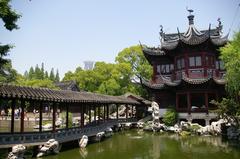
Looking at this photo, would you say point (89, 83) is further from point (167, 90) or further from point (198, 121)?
point (198, 121)

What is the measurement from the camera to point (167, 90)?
3266 cm

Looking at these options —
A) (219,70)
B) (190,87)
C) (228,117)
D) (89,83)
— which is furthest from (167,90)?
(89,83)

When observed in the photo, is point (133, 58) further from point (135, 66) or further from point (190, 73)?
point (190, 73)

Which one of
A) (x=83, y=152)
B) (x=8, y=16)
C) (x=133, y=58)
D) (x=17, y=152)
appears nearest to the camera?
(x=8, y=16)

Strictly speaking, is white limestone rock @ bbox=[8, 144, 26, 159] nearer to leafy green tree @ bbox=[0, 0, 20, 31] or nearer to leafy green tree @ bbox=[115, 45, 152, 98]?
leafy green tree @ bbox=[0, 0, 20, 31]

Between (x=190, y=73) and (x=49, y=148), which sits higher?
(x=190, y=73)

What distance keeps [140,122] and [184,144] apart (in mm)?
12672

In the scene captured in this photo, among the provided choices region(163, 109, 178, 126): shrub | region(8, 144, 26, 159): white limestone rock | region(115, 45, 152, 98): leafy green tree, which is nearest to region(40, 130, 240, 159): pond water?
region(8, 144, 26, 159): white limestone rock

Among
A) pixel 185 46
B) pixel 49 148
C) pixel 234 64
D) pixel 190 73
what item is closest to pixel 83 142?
pixel 49 148

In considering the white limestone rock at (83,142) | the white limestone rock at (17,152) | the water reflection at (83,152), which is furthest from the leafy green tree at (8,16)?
the white limestone rock at (83,142)

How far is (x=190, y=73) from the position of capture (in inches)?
1193

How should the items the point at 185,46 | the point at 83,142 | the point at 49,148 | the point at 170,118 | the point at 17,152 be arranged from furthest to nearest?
1. the point at 185,46
2. the point at 170,118
3. the point at 83,142
4. the point at 49,148
5. the point at 17,152

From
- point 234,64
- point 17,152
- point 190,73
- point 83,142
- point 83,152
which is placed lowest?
point 83,152

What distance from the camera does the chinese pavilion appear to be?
28391mm
